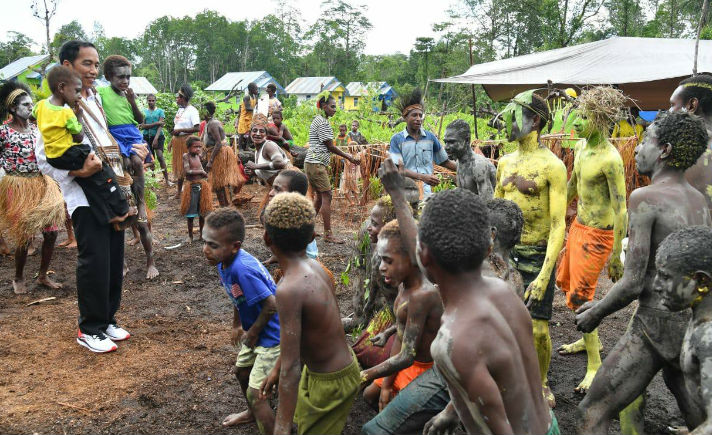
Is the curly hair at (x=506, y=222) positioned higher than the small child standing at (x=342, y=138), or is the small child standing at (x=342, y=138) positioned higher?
the small child standing at (x=342, y=138)

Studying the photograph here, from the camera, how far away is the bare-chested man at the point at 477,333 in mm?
1741

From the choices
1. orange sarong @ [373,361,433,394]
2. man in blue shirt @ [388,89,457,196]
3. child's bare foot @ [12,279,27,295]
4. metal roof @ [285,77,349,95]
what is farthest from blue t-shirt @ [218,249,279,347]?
metal roof @ [285,77,349,95]

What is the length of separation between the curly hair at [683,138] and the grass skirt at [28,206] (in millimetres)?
6087

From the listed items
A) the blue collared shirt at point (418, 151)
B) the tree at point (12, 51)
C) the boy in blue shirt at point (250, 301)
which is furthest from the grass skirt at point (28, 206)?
the tree at point (12, 51)

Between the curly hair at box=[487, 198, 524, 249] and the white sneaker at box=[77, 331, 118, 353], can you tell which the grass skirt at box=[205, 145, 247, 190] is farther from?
the curly hair at box=[487, 198, 524, 249]

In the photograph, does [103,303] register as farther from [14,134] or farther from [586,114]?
[586,114]

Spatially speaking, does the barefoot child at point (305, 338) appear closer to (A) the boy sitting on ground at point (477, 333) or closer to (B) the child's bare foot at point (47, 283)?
(A) the boy sitting on ground at point (477, 333)

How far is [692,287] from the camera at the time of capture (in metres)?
2.16

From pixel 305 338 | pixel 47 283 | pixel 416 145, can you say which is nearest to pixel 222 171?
pixel 47 283

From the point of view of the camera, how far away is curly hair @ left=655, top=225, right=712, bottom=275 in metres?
2.13

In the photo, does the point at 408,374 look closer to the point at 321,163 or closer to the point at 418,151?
the point at 418,151

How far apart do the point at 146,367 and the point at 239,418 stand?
125 cm

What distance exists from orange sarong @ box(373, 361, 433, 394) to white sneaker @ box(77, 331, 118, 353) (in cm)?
272

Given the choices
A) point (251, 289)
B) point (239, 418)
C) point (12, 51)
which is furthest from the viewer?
point (12, 51)
